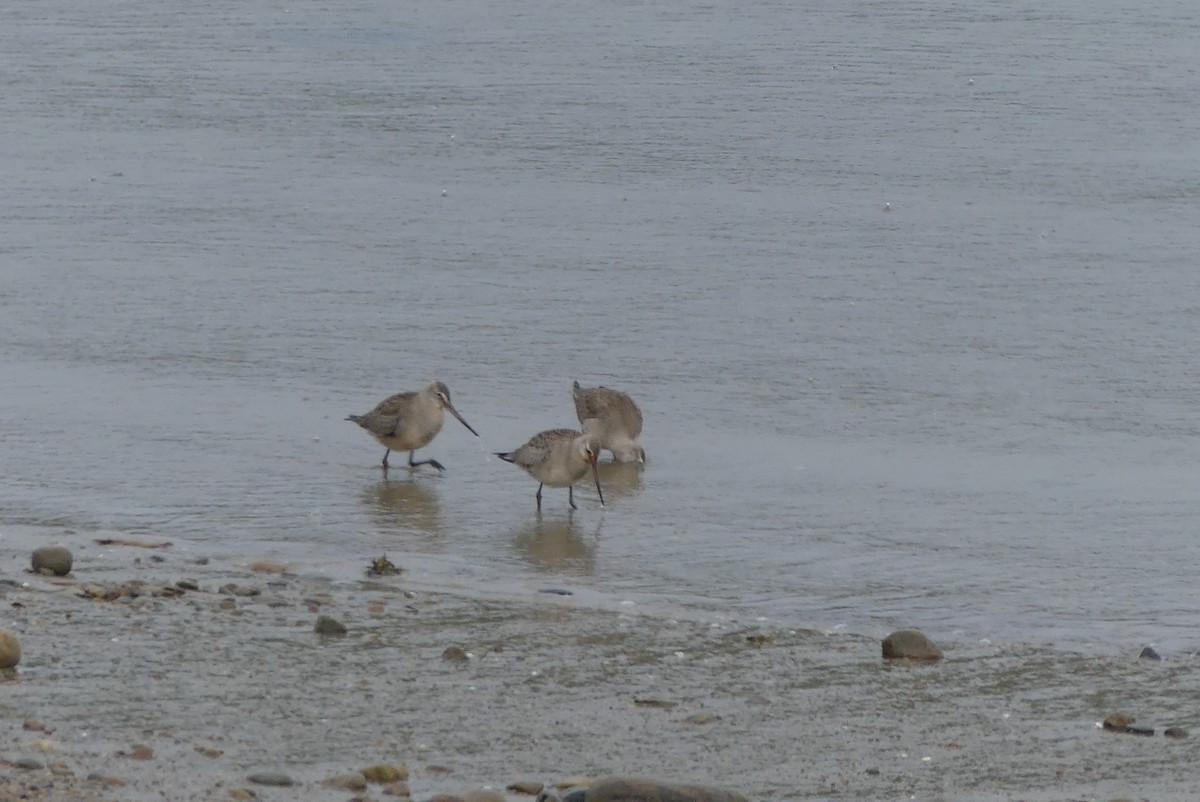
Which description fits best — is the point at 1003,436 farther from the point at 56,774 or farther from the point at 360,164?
the point at 360,164

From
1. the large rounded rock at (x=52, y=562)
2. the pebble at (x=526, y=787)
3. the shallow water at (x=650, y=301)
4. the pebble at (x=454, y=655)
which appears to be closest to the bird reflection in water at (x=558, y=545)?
the shallow water at (x=650, y=301)

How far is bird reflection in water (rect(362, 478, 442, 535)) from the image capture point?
9.04 metres

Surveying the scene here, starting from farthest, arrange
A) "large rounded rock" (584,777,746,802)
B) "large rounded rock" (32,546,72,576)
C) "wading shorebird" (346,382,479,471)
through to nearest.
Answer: "wading shorebird" (346,382,479,471), "large rounded rock" (32,546,72,576), "large rounded rock" (584,777,746,802)

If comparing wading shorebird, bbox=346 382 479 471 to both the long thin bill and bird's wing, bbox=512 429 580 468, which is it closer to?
the long thin bill

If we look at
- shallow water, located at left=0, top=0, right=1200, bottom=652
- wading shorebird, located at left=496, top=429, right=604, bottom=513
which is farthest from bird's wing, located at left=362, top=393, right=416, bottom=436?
wading shorebird, located at left=496, top=429, right=604, bottom=513

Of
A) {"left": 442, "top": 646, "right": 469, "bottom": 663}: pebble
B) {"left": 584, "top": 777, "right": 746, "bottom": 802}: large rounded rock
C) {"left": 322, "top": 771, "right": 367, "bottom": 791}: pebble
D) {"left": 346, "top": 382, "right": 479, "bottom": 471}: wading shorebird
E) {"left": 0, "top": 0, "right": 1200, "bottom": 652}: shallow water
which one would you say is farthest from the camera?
{"left": 346, "top": 382, "right": 479, "bottom": 471}: wading shorebird

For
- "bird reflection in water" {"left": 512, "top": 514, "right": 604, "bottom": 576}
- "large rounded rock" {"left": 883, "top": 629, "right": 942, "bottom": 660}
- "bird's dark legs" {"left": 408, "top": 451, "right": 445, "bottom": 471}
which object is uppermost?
"bird's dark legs" {"left": 408, "top": 451, "right": 445, "bottom": 471}

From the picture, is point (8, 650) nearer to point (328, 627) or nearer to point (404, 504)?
point (328, 627)

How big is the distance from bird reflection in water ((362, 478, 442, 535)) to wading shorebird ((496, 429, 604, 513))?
523mm

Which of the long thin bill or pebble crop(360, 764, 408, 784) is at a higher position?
the long thin bill

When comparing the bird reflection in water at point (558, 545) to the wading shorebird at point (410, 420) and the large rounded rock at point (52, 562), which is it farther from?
the large rounded rock at point (52, 562)

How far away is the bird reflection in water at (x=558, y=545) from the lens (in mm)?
8477

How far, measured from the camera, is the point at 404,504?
9.44m

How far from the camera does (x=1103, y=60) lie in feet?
68.6
